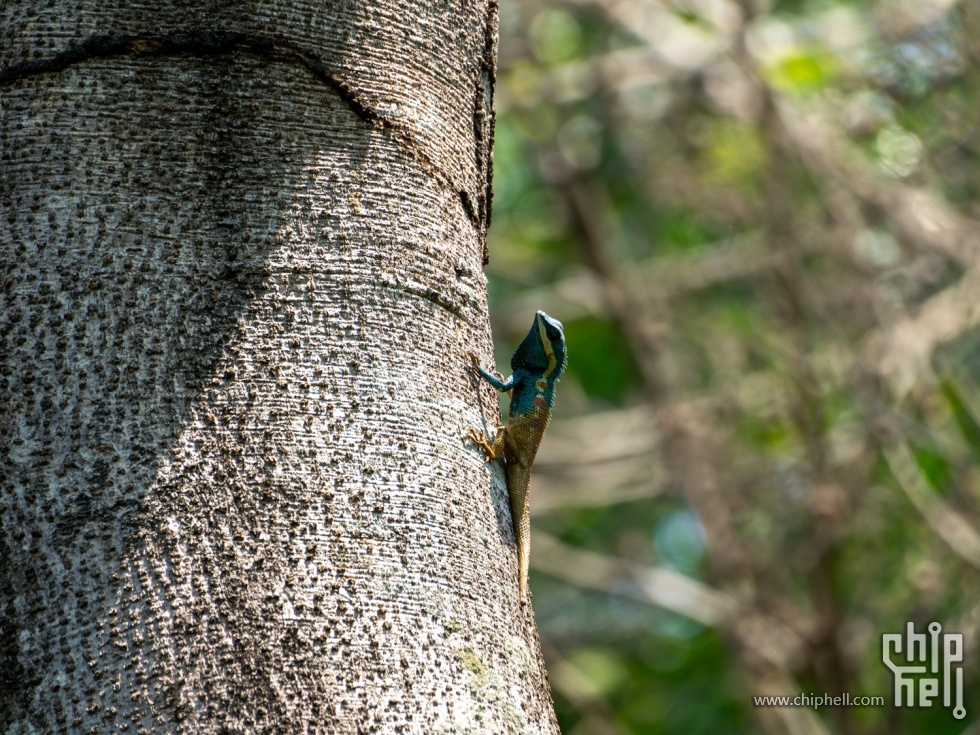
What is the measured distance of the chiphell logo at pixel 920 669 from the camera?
22.7 ft

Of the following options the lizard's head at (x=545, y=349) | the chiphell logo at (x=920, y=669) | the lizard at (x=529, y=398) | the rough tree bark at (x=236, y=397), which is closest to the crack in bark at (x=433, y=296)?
the rough tree bark at (x=236, y=397)

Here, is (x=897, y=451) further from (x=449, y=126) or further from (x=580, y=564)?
(x=449, y=126)

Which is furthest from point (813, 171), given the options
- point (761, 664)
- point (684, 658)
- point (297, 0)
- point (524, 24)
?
point (297, 0)

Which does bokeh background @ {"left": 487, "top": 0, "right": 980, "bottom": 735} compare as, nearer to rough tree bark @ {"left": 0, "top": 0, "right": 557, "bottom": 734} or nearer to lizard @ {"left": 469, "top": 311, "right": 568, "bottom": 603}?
lizard @ {"left": 469, "top": 311, "right": 568, "bottom": 603}

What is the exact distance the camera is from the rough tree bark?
4.38 ft

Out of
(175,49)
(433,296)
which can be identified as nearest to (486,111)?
(433,296)

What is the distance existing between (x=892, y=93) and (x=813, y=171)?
73 centimetres

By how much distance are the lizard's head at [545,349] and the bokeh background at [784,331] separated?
3.96 meters

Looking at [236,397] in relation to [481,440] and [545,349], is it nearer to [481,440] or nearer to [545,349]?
[481,440]

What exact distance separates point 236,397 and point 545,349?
1.87 meters

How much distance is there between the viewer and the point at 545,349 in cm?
324

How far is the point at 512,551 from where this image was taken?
168cm

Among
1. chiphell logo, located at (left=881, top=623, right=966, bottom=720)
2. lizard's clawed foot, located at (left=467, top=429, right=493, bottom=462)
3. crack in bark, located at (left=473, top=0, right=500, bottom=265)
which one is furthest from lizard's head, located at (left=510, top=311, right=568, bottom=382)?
chiphell logo, located at (left=881, top=623, right=966, bottom=720)

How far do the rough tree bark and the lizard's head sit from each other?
1.49m
